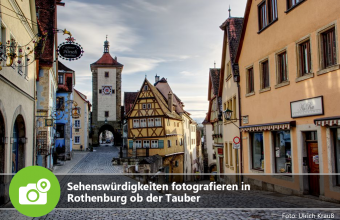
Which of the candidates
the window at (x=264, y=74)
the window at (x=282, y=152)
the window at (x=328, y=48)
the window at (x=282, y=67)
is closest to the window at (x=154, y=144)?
the window at (x=264, y=74)

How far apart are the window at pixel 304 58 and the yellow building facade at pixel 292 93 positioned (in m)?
0.03

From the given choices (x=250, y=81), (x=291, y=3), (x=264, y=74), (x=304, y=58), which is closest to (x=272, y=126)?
(x=264, y=74)

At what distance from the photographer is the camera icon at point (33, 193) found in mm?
8296

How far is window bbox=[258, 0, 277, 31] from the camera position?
14445mm

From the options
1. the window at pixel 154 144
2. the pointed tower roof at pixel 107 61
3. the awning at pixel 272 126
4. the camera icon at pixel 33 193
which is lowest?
the camera icon at pixel 33 193

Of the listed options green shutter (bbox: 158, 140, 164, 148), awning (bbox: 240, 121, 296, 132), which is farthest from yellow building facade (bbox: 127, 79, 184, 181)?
awning (bbox: 240, 121, 296, 132)

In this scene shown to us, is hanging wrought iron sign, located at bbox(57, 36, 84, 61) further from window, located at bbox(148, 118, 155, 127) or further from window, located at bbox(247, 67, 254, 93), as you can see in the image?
window, located at bbox(148, 118, 155, 127)

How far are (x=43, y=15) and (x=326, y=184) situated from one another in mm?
24932

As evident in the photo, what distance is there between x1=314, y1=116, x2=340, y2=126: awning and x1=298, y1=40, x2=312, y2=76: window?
186 centimetres

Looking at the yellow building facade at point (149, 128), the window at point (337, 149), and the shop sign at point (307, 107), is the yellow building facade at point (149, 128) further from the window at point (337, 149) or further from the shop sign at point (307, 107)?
the window at point (337, 149)

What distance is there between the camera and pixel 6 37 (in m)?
12.0

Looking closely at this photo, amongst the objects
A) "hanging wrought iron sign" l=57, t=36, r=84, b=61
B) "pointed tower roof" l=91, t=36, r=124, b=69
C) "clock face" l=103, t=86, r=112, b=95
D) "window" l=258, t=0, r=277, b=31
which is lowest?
"hanging wrought iron sign" l=57, t=36, r=84, b=61

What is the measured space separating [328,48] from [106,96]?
55864 mm

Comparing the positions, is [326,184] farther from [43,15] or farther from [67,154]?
[67,154]
